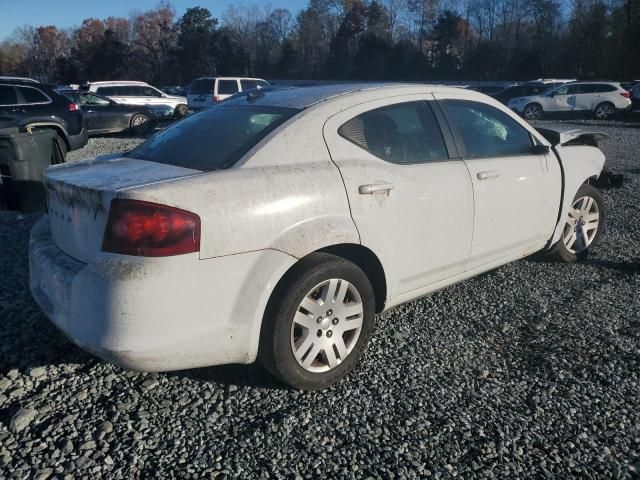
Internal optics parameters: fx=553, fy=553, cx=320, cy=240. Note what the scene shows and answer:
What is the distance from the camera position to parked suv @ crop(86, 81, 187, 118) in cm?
1998

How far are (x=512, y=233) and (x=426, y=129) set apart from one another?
1054 millimetres

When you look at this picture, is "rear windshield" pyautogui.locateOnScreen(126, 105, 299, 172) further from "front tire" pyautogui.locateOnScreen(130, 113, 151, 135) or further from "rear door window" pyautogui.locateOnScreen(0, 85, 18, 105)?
"front tire" pyautogui.locateOnScreen(130, 113, 151, 135)

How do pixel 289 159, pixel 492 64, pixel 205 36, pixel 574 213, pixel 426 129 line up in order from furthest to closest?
pixel 205 36
pixel 492 64
pixel 574 213
pixel 426 129
pixel 289 159

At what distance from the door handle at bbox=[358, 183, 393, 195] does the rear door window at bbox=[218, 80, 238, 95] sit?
1834cm

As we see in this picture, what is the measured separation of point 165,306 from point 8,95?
36.6 ft

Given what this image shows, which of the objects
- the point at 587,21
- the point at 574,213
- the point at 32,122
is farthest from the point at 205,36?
the point at 574,213

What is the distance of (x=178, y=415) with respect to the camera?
2.78 meters

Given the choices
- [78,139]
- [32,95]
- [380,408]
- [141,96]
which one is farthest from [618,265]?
[141,96]

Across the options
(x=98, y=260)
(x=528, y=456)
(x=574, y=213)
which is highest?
(x=98, y=260)

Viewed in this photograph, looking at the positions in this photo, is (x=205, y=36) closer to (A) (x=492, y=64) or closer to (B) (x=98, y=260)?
(A) (x=492, y=64)

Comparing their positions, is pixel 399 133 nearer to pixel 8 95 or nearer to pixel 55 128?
pixel 55 128

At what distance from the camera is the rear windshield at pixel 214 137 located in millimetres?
2986

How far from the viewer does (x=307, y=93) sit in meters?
3.54

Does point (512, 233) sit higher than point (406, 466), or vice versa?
point (512, 233)
